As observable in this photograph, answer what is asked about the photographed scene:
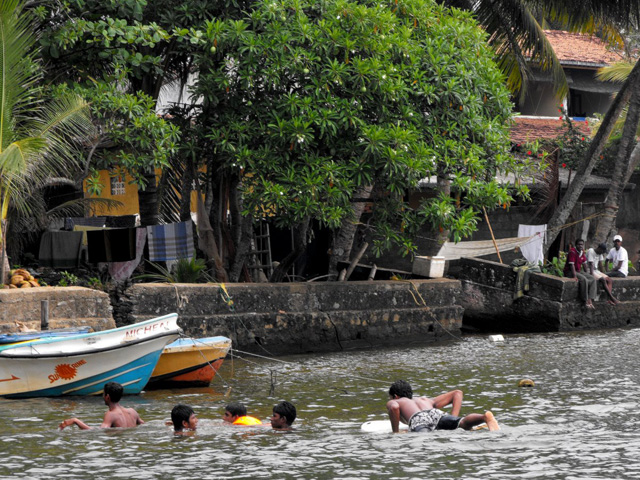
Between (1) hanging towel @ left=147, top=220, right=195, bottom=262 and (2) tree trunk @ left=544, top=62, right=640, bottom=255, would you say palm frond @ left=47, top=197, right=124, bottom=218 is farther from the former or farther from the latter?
(2) tree trunk @ left=544, top=62, right=640, bottom=255

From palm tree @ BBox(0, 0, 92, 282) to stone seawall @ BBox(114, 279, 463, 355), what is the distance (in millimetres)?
2684

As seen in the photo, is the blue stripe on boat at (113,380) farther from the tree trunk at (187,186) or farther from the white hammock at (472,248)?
the white hammock at (472,248)

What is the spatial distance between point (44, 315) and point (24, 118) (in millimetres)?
3331

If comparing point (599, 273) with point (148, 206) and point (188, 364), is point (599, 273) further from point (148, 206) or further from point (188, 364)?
point (188, 364)

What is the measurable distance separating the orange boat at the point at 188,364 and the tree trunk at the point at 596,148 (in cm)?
1213

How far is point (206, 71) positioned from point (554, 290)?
9.02 m

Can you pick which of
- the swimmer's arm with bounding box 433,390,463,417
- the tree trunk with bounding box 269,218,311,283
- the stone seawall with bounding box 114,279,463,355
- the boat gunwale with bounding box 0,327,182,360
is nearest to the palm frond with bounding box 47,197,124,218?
the stone seawall with bounding box 114,279,463,355

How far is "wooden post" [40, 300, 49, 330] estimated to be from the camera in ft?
50.4

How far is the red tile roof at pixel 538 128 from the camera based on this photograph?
97.5ft

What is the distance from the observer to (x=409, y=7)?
19688 mm

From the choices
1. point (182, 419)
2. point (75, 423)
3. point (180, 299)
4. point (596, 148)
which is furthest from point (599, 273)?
point (75, 423)

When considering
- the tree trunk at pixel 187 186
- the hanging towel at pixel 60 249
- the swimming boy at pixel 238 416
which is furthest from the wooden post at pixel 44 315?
the hanging towel at pixel 60 249

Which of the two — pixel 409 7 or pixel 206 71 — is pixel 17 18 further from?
pixel 409 7

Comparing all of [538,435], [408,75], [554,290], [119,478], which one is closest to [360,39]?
[408,75]
